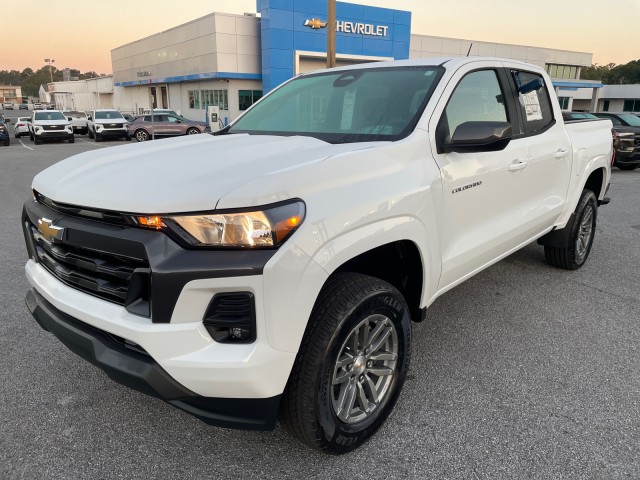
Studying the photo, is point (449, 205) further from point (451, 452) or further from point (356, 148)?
point (451, 452)

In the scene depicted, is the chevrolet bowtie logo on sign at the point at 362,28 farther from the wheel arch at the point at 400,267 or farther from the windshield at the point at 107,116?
the wheel arch at the point at 400,267

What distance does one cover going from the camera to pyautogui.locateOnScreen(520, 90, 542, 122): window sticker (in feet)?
12.4

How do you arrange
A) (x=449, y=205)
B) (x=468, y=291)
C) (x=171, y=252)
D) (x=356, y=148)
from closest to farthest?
(x=171, y=252)
(x=356, y=148)
(x=449, y=205)
(x=468, y=291)

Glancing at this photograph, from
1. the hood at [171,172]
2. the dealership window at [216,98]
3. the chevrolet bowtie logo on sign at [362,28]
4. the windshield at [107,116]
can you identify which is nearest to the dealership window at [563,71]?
the chevrolet bowtie logo on sign at [362,28]

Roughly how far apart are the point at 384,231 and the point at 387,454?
3.52 feet

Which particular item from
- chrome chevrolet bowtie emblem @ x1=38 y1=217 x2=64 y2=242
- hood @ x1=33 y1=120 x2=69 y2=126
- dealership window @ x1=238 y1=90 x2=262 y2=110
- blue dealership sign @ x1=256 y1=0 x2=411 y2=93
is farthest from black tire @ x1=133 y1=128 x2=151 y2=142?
chrome chevrolet bowtie emblem @ x1=38 y1=217 x2=64 y2=242

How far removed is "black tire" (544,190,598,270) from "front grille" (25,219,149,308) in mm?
4005

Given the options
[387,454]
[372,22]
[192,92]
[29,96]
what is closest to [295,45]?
[372,22]

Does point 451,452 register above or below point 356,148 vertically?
below

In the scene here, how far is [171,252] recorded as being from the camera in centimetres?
186

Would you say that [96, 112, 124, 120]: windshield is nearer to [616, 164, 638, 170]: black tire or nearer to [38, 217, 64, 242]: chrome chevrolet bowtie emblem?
[616, 164, 638, 170]: black tire

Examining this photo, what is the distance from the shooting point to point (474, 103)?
128 inches

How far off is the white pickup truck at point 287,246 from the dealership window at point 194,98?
39307 millimetres

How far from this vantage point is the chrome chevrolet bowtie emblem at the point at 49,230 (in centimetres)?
222
